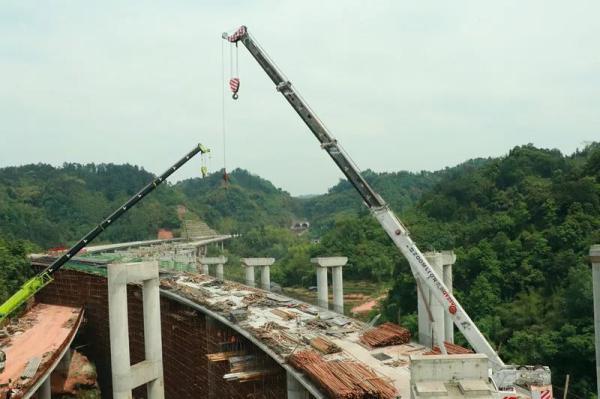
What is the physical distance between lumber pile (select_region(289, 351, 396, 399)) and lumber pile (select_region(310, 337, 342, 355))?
3.63ft

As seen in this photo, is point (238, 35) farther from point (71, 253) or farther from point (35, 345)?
point (35, 345)

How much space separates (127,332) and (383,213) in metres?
12.1

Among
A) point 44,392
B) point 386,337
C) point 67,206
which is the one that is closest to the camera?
point 386,337

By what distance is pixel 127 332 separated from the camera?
2181cm

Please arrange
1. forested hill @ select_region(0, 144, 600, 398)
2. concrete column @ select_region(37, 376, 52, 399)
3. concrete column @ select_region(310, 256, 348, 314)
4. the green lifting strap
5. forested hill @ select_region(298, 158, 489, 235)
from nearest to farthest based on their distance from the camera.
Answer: the green lifting strap, concrete column @ select_region(37, 376, 52, 399), forested hill @ select_region(0, 144, 600, 398), concrete column @ select_region(310, 256, 348, 314), forested hill @ select_region(298, 158, 489, 235)

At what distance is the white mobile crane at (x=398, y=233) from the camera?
45.4 ft

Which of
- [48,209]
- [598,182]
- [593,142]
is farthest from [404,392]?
[48,209]

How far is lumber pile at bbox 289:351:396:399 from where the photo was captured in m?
14.2

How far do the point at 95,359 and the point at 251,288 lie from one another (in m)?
11.6

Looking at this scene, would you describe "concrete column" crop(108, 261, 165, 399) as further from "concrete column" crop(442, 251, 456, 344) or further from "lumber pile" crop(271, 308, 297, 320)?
"concrete column" crop(442, 251, 456, 344)

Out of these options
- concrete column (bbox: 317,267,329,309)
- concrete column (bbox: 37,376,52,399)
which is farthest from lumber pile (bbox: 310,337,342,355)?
concrete column (bbox: 37,376,52,399)

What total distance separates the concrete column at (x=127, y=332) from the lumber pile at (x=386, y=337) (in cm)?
964

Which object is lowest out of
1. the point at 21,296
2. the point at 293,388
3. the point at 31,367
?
the point at 31,367

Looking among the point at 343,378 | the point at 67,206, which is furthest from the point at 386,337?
the point at 67,206
